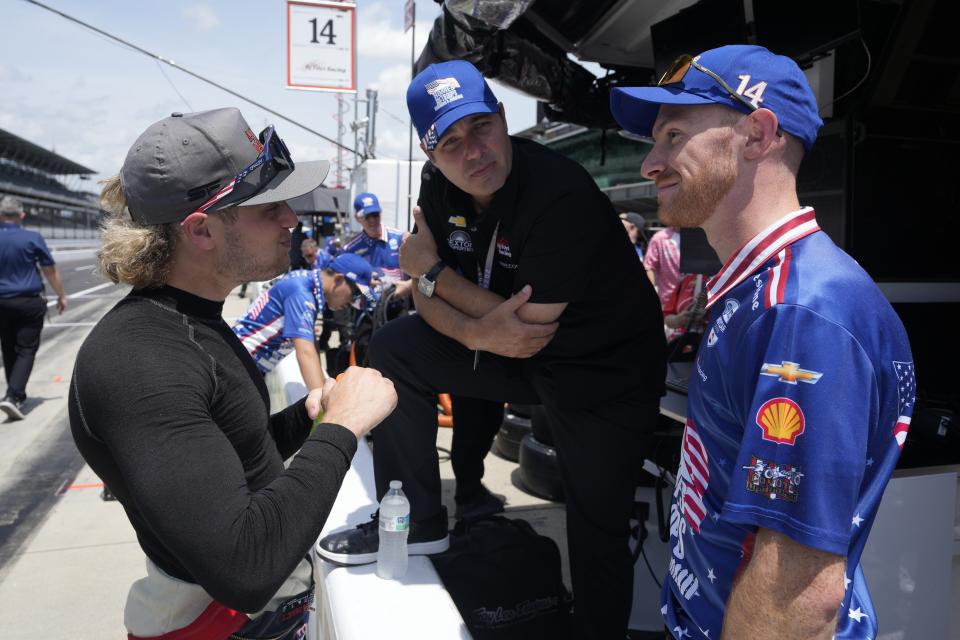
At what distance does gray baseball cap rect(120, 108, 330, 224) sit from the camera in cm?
140

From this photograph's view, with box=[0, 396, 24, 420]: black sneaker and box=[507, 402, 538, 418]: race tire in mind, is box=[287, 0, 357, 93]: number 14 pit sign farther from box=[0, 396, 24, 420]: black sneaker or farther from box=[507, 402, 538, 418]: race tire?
box=[507, 402, 538, 418]: race tire

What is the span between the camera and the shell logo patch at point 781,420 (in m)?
1.02

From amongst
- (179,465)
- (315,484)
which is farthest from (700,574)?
(179,465)

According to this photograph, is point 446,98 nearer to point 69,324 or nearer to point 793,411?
point 793,411

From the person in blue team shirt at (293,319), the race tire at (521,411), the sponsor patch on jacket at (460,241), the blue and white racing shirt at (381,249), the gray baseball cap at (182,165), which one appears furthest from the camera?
the blue and white racing shirt at (381,249)

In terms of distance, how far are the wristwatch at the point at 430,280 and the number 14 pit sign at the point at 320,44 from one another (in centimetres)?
758

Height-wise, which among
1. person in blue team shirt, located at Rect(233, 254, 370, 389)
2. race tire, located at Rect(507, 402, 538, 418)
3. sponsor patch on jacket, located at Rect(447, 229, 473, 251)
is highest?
sponsor patch on jacket, located at Rect(447, 229, 473, 251)

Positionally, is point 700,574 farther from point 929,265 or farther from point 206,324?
point 929,265

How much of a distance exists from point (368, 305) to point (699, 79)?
4.51m

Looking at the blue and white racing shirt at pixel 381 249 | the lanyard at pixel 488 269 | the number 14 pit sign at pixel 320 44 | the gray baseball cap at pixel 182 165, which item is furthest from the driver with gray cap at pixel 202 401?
the number 14 pit sign at pixel 320 44

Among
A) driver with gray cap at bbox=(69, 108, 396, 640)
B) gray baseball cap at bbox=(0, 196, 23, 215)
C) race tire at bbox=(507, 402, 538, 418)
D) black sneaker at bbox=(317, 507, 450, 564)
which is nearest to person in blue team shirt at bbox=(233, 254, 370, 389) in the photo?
race tire at bbox=(507, 402, 538, 418)

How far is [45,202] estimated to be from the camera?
67.9 metres

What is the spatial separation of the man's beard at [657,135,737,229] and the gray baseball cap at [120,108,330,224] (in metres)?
0.92

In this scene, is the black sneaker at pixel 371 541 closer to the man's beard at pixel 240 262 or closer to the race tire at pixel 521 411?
the man's beard at pixel 240 262
